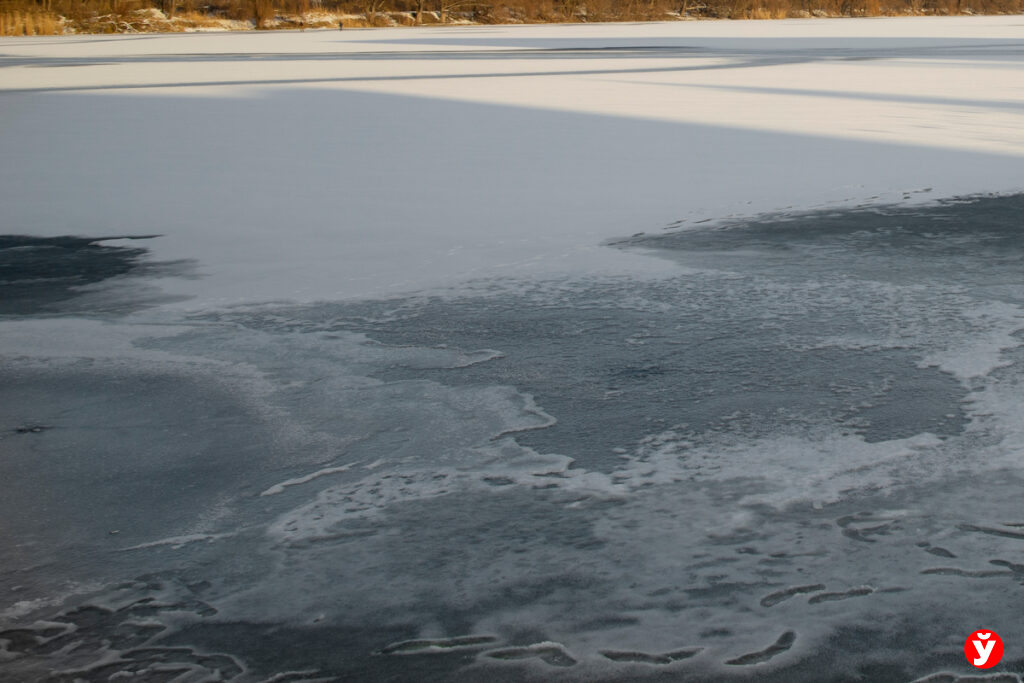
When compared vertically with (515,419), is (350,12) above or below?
above

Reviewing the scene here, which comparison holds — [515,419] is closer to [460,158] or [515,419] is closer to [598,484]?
[598,484]

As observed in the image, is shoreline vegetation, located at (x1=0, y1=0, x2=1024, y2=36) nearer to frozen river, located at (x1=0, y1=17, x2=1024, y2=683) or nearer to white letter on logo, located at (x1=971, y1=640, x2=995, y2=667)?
frozen river, located at (x1=0, y1=17, x2=1024, y2=683)

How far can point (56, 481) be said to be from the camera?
2604 mm

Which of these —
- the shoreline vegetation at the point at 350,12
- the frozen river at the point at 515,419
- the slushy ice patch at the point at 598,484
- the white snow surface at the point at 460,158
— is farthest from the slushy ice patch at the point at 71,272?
the shoreline vegetation at the point at 350,12

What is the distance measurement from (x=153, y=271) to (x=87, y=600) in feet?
9.50

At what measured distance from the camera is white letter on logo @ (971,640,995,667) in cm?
177

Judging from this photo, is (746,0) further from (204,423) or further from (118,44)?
(204,423)

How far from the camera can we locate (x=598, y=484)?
253 cm

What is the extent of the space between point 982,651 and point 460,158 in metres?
6.33

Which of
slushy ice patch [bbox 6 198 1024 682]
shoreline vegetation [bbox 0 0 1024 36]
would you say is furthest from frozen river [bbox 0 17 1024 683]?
shoreline vegetation [bbox 0 0 1024 36]

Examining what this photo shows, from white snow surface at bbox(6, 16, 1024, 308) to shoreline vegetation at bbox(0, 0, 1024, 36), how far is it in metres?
24.1

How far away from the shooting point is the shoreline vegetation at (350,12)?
126 feet

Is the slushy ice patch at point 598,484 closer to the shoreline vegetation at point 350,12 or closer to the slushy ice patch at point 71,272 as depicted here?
the slushy ice patch at point 71,272

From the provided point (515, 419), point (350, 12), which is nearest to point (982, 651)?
point (515, 419)
